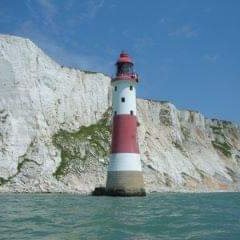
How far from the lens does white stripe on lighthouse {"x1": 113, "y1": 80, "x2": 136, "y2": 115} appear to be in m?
41.8

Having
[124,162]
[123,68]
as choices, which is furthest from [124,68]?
[124,162]

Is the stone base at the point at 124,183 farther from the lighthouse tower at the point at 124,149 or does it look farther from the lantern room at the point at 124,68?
the lantern room at the point at 124,68

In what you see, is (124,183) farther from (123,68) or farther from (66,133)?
(66,133)

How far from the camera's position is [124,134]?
40.8 metres

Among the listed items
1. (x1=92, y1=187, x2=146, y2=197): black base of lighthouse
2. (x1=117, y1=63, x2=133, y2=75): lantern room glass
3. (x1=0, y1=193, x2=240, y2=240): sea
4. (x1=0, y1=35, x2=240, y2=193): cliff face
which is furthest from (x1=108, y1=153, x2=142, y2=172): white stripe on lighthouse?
(x1=0, y1=193, x2=240, y2=240): sea

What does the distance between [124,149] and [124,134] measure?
1.09 meters

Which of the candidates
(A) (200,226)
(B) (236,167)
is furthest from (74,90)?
(A) (200,226)

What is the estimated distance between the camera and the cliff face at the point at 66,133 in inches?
1983

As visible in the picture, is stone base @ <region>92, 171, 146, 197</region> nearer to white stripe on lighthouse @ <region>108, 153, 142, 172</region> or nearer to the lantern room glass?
white stripe on lighthouse @ <region>108, 153, 142, 172</region>

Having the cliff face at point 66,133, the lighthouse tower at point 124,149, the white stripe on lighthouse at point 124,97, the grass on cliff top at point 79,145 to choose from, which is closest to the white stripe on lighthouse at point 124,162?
the lighthouse tower at point 124,149

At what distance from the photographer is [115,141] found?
41.0 meters

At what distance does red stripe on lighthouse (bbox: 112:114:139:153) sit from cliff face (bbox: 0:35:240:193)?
9.96 m

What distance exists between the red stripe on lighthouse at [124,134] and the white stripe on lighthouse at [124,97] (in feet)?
1.81

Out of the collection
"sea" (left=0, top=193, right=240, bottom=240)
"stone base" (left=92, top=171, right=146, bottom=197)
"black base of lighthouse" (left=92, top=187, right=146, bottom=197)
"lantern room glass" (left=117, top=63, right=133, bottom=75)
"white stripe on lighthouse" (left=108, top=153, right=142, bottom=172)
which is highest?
"lantern room glass" (left=117, top=63, right=133, bottom=75)
